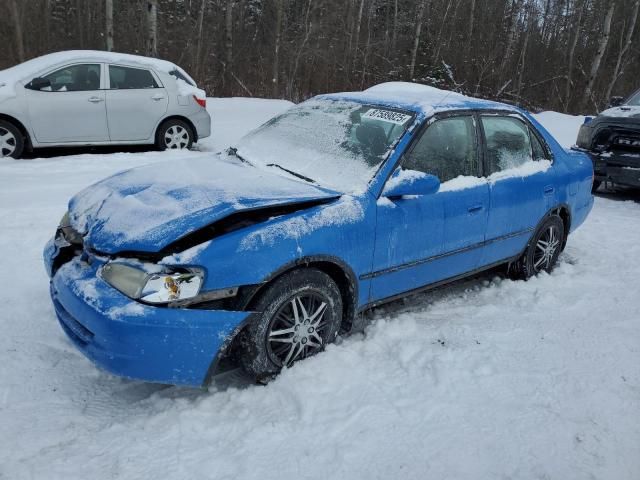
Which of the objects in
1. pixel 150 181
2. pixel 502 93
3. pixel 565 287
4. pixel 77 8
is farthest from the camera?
pixel 502 93

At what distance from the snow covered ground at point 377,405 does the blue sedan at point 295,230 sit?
26 cm

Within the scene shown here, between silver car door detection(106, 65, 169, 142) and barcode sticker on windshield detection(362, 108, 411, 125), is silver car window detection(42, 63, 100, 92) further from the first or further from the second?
barcode sticker on windshield detection(362, 108, 411, 125)

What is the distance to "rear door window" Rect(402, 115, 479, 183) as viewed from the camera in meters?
3.65

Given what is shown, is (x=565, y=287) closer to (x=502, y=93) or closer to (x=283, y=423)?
(x=283, y=423)

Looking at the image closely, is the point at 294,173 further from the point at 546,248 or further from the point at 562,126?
the point at 562,126

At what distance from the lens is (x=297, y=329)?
3.11 metres

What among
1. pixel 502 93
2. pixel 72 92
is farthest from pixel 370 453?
pixel 502 93

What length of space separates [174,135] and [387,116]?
5913mm

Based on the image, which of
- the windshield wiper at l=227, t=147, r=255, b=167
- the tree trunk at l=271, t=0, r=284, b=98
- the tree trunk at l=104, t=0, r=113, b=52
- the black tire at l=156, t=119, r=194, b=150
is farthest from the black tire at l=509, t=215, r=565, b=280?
the tree trunk at l=271, t=0, r=284, b=98

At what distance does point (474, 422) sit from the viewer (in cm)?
288

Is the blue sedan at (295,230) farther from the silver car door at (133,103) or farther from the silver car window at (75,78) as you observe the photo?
the silver car window at (75,78)

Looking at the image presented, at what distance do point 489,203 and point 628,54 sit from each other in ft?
86.1

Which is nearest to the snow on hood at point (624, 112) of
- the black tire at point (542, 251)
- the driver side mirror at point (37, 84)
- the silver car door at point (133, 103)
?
the black tire at point (542, 251)

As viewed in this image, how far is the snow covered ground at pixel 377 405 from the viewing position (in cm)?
252
